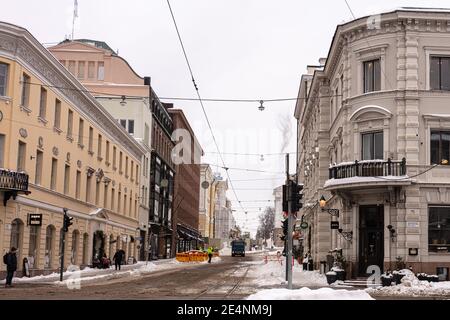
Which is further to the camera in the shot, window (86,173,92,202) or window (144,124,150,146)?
window (144,124,150,146)

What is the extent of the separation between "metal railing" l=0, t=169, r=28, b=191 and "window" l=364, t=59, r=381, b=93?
1764cm

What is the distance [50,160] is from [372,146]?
723 inches

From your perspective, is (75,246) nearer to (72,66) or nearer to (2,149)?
(2,149)

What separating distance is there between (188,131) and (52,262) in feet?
213

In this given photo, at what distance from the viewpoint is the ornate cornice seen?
109 feet

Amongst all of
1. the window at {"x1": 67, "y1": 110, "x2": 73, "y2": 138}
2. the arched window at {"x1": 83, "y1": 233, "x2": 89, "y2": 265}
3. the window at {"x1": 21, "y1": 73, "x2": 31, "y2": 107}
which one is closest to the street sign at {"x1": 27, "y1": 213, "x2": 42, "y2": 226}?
the window at {"x1": 21, "y1": 73, "x2": 31, "y2": 107}

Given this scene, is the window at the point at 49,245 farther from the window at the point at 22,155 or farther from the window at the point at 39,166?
the window at the point at 22,155

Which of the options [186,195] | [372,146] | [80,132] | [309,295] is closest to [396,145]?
[372,146]

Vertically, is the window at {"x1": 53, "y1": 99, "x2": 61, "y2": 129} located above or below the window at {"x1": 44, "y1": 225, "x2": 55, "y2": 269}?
above

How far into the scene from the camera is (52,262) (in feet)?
132

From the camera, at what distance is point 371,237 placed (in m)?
33.4

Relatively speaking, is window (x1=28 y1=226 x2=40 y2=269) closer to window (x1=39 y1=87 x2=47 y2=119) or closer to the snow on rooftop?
window (x1=39 y1=87 x2=47 y2=119)
